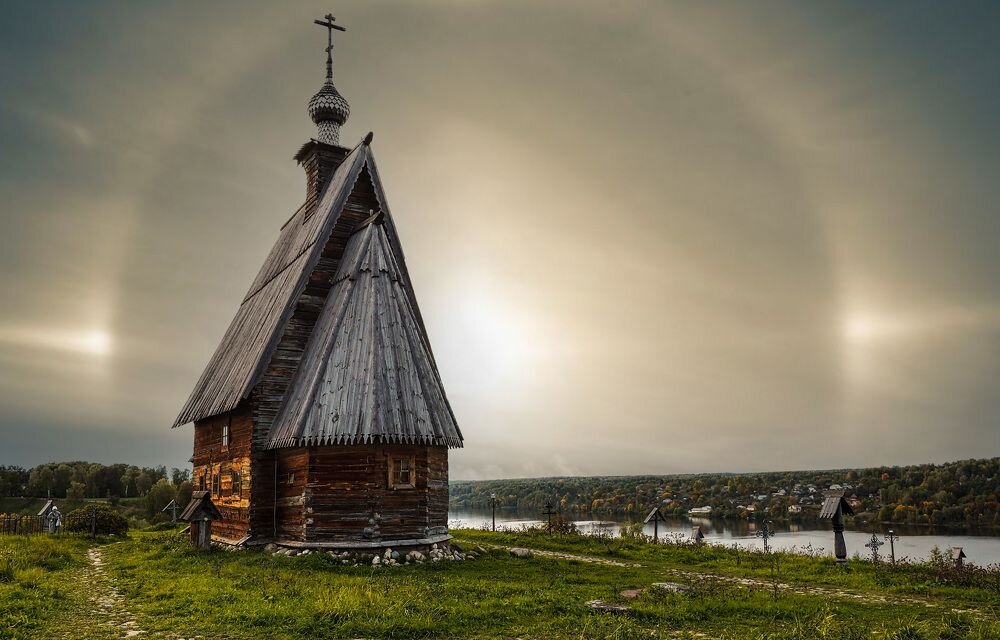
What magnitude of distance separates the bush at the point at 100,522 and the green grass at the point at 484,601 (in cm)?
1120

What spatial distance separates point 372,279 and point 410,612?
1283 centimetres

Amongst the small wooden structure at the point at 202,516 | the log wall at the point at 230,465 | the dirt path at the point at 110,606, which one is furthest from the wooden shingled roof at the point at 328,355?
the dirt path at the point at 110,606

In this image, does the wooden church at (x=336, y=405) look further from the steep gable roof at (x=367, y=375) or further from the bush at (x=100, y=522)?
the bush at (x=100, y=522)

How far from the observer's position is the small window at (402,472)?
63.4 feet

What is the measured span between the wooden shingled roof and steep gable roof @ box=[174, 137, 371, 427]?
40 mm

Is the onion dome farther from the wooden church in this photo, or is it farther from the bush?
the bush

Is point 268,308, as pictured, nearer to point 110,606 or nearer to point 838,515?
point 110,606

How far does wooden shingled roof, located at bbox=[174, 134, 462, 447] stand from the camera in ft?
62.5

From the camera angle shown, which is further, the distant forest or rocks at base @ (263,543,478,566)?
the distant forest

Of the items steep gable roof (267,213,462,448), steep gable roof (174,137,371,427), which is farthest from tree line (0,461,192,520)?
steep gable roof (267,213,462,448)

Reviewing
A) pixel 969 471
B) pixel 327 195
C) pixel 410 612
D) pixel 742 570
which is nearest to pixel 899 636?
pixel 410 612

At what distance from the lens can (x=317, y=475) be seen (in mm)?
19203

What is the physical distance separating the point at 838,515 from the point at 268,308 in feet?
66.1

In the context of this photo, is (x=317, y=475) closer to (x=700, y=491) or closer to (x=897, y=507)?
(x=897, y=507)
